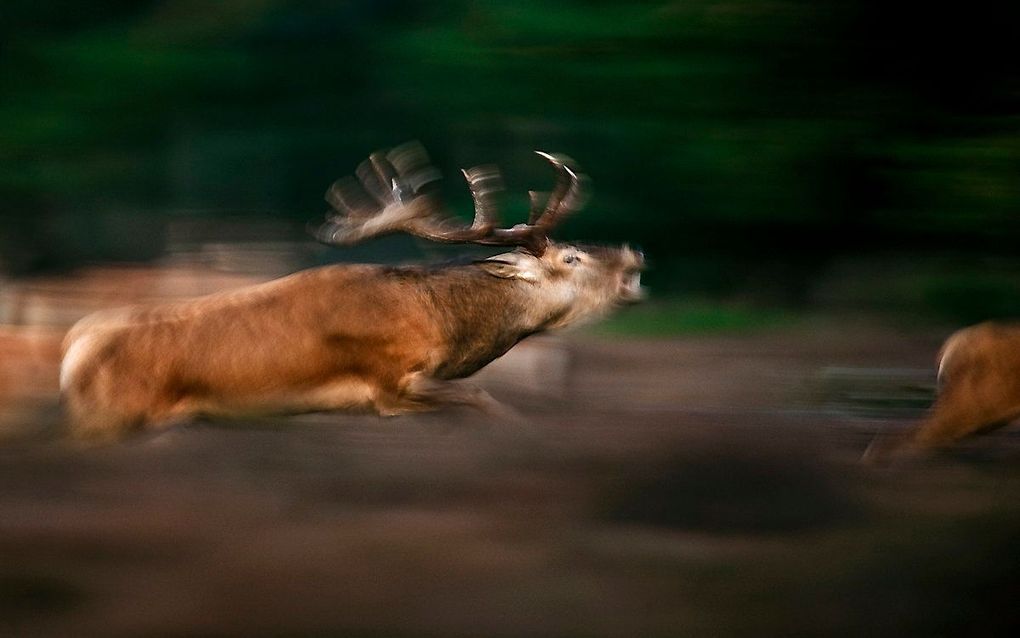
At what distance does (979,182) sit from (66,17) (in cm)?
658

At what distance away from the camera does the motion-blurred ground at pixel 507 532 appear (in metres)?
4.17

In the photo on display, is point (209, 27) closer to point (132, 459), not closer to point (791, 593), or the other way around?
point (132, 459)

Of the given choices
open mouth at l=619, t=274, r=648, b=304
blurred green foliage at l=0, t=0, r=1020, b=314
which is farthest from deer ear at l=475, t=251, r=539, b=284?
blurred green foliage at l=0, t=0, r=1020, b=314

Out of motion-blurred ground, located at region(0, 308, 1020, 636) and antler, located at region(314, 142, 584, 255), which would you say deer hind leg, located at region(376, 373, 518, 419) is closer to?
motion-blurred ground, located at region(0, 308, 1020, 636)

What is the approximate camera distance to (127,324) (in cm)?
488

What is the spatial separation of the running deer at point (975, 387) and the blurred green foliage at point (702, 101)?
79 centimetres

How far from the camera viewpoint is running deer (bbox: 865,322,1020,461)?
5.30 meters

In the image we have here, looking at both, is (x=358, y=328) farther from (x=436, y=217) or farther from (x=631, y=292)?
(x=631, y=292)

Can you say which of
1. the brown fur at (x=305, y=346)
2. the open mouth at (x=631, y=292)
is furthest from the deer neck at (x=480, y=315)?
the open mouth at (x=631, y=292)

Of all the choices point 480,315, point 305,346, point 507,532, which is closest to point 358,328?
point 305,346

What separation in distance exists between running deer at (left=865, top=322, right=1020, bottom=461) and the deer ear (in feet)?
4.94

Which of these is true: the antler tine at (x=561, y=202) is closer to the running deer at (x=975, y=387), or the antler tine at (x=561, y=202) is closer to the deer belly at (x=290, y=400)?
the deer belly at (x=290, y=400)

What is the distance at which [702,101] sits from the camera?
21.3ft

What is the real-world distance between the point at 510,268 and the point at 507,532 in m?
0.93
